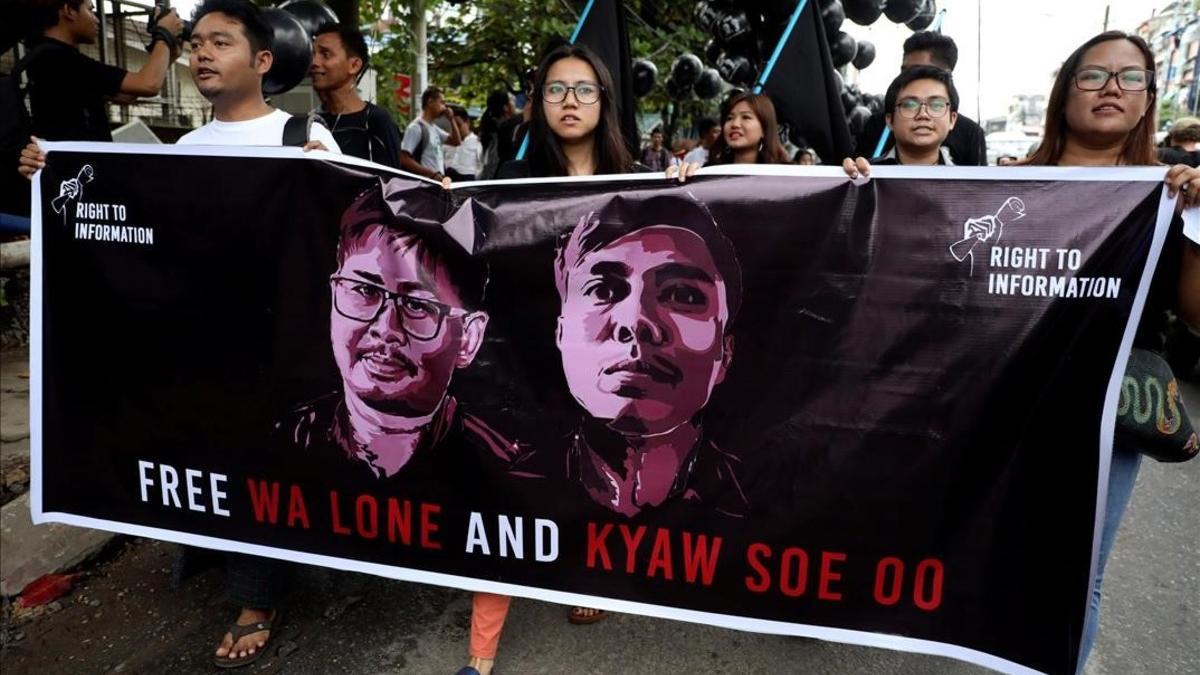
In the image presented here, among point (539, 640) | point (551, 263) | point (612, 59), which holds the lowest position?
point (539, 640)

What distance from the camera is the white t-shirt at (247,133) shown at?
8.73 ft

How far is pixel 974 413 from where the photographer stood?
2080mm

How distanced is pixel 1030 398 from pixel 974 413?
131 millimetres

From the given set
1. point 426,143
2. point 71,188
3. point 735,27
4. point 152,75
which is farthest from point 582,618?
point 426,143

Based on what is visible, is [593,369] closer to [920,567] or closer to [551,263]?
[551,263]

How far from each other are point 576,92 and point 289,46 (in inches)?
88.2

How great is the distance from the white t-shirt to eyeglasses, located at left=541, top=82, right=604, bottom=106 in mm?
687

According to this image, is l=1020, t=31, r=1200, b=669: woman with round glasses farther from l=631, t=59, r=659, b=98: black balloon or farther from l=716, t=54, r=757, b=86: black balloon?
l=631, t=59, r=659, b=98: black balloon

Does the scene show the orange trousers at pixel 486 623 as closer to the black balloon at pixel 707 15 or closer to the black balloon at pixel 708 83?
the black balloon at pixel 707 15

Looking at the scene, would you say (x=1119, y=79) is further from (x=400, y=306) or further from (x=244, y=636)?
(x=244, y=636)

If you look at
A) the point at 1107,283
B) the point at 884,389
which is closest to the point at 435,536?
the point at 884,389

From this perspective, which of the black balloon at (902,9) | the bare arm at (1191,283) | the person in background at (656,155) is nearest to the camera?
the bare arm at (1191,283)

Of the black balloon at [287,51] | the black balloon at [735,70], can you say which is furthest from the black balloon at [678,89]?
the black balloon at [287,51]

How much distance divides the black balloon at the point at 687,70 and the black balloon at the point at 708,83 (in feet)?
0.34
